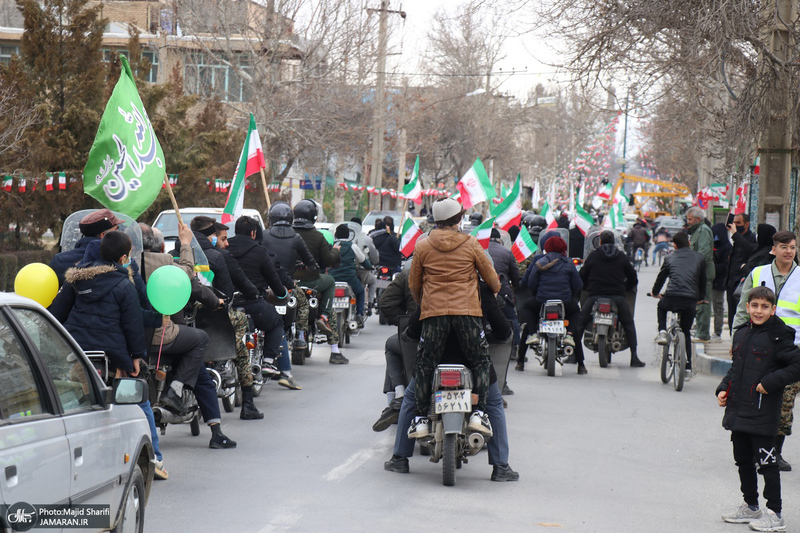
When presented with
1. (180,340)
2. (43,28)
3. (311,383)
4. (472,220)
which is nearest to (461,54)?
(43,28)

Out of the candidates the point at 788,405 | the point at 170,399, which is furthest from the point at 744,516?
the point at 170,399

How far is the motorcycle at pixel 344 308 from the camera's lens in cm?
1486

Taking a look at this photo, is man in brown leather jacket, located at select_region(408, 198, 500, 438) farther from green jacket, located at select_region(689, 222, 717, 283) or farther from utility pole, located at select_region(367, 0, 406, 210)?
utility pole, located at select_region(367, 0, 406, 210)

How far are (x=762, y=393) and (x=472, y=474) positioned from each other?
2317 millimetres

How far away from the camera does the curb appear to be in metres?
14.1

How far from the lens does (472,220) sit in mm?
16906

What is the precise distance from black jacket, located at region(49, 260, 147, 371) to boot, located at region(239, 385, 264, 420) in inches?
127

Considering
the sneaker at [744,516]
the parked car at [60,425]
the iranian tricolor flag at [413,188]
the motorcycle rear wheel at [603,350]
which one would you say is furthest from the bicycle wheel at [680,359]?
the iranian tricolor flag at [413,188]

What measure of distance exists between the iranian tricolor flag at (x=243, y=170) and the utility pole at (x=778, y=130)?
666 centimetres

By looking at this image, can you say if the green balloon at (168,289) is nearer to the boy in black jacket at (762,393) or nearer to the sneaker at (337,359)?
the boy in black jacket at (762,393)

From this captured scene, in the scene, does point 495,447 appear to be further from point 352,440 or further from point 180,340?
point 180,340

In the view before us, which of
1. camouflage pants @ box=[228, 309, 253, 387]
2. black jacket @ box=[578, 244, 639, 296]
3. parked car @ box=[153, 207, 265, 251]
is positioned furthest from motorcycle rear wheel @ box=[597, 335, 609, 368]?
parked car @ box=[153, 207, 265, 251]

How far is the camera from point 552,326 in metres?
13.2

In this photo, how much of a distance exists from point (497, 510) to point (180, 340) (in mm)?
2747
